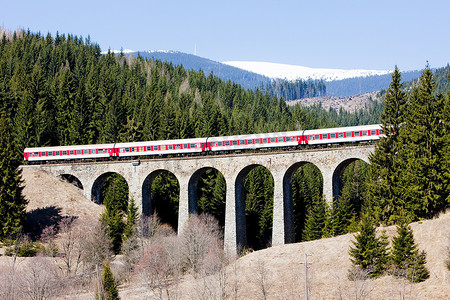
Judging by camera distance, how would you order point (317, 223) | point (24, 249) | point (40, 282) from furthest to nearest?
1. point (317, 223)
2. point (24, 249)
3. point (40, 282)

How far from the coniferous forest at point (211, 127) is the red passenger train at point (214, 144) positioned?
4.76 meters

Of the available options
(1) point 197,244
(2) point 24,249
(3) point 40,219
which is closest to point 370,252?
(1) point 197,244

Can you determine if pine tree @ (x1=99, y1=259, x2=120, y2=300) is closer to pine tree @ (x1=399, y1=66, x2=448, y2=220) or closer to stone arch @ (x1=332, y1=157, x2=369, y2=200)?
pine tree @ (x1=399, y1=66, x2=448, y2=220)

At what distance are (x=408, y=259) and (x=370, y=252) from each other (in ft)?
10.5

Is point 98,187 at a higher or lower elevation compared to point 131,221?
higher

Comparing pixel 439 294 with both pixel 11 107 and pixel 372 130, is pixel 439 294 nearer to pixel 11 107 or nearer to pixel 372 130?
pixel 372 130

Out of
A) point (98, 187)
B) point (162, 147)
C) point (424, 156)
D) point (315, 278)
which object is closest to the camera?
point (315, 278)

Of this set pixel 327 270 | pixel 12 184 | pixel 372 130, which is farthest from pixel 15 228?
pixel 372 130

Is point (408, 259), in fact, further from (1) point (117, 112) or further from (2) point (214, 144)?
(1) point (117, 112)

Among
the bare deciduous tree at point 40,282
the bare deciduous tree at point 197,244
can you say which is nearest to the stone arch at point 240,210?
the bare deciduous tree at point 197,244

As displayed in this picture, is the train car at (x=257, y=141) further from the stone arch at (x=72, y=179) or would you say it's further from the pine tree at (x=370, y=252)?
the stone arch at (x=72, y=179)

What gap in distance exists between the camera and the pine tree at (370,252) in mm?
46344

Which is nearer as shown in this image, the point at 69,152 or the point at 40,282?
the point at 40,282

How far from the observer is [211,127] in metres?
106
